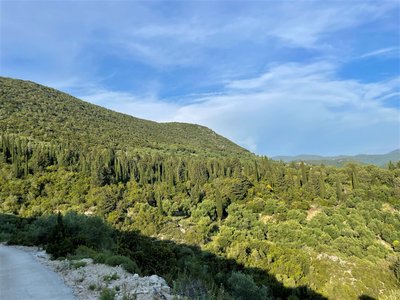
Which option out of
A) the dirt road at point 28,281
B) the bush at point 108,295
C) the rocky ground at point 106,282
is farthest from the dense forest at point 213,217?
the bush at point 108,295

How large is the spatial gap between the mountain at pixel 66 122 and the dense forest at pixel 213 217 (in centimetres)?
162

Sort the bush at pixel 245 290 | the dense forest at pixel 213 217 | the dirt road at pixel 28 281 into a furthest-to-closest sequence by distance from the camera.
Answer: the dense forest at pixel 213 217
the bush at pixel 245 290
the dirt road at pixel 28 281

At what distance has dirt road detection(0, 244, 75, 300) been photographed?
34.6 ft

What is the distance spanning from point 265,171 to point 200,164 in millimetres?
17392

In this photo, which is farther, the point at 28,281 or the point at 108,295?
the point at 28,281

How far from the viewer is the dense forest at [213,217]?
24484 mm

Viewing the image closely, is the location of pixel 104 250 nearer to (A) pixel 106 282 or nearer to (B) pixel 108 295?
(A) pixel 106 282

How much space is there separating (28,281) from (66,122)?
123m

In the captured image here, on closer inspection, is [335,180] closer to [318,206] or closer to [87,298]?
[318,206]

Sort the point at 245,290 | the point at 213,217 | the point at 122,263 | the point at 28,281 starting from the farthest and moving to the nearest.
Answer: the point at 213,217 → the point at 245,290 → the point at 122,263 → the point at 28,281

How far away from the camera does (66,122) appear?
126m

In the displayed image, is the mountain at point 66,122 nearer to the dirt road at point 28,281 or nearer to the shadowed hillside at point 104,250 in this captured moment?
the shadowed hillside at point 104,250

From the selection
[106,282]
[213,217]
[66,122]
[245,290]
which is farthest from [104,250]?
[66,122]

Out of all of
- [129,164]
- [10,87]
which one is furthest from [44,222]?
[10,87]
